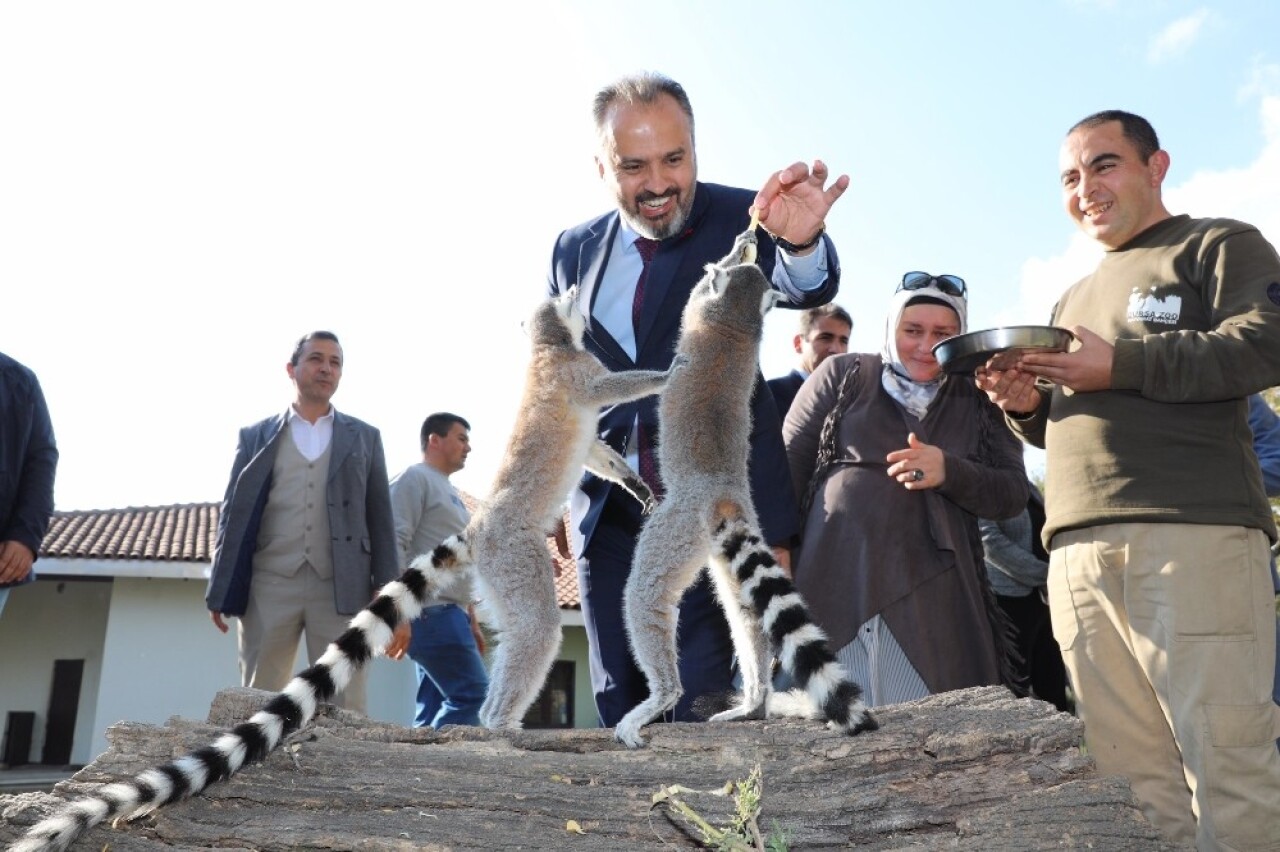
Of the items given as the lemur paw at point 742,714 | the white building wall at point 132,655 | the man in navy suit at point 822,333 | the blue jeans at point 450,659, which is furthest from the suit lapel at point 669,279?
the white building wall at point 132,655

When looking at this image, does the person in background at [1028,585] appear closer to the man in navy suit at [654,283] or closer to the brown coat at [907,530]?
the brown coat at [907,530]

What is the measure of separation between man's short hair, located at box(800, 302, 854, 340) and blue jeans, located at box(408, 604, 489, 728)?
3.15 metres

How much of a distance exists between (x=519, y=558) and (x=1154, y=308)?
8.83ft

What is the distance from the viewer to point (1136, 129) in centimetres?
430

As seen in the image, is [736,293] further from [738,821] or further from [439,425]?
[439,425]

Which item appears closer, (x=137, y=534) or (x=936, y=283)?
(x=936, y=283)

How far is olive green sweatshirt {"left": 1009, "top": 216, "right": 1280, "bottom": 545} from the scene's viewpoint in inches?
144

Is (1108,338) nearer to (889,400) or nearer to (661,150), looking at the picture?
(889,400)

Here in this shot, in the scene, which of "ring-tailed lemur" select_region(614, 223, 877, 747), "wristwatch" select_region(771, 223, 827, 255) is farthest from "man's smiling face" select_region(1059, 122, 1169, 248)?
"ring-tailed lemur" select_region(614, 223, 877, 747)

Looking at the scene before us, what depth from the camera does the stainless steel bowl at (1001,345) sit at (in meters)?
3.77

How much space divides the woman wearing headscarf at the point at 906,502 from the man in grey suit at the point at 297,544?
3.28 m

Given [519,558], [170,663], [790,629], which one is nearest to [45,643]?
[170,663]

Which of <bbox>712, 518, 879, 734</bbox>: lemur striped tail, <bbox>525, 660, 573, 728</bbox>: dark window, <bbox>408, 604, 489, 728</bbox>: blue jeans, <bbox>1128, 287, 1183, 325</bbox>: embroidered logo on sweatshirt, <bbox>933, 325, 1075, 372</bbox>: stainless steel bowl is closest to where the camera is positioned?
<bbox>712, 518, 879, 734</bbox>: lemur striped tail

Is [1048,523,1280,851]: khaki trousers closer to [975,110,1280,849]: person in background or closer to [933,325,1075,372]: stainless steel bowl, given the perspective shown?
[975,110,1280,849]: person in background
